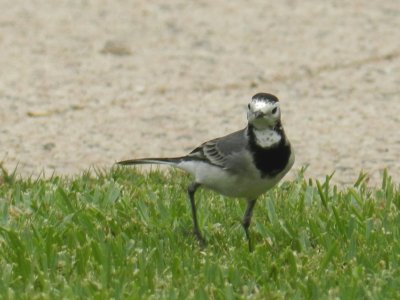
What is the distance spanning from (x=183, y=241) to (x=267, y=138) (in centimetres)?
82

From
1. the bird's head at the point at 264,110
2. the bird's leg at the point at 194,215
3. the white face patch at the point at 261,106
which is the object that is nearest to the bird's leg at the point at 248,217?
the bird's leg at the point at 194,215

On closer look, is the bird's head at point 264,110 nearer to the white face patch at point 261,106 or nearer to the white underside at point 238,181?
the white face patch at point 261,106

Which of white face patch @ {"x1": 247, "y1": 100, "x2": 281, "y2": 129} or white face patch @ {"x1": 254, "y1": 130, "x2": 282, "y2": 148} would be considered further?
white face patch @ {"x1": 254, "y1": 130, "x2": 282, "y2": 148}

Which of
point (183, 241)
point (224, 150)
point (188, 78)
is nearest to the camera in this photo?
point (224, 150)

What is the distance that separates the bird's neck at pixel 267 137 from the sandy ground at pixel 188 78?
2.05 meters

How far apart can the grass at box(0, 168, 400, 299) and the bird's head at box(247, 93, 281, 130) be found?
2.32ft

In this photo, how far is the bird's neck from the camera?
6.88 m

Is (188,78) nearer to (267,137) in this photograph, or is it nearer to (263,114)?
(267,137)

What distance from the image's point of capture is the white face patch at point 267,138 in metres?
6.88

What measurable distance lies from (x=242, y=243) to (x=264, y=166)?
0.54 meters

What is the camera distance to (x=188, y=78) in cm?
1131

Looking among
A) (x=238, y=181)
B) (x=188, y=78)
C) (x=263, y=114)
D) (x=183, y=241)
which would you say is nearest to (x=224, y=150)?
(x=238, y=181)

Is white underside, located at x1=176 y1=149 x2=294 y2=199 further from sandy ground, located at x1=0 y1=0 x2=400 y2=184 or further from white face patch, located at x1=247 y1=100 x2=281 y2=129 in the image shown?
sandy ground, located at x1=0 y1=0 x2=400 y2=184

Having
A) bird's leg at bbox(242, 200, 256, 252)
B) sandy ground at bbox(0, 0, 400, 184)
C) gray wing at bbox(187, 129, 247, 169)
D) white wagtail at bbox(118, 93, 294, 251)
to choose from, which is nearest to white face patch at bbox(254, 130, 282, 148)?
white wagtail at bbox(118, 93, 294, 251)
